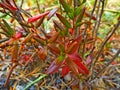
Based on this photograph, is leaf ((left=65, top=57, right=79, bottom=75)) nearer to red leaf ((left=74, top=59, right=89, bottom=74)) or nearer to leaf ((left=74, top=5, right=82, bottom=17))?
red leaf ((left=74, top=59, right=89, bottom=74))

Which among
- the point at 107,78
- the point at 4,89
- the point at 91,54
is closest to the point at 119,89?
the point at 107,78

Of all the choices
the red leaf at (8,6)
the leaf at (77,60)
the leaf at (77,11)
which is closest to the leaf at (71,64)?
the leaf at (77,60)

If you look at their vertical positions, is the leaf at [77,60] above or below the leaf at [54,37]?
below

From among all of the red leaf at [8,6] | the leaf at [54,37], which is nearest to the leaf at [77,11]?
the leaf at [54,37]

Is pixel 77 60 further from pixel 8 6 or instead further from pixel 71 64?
pixel 8 6

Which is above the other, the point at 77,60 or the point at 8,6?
the point at 8,6

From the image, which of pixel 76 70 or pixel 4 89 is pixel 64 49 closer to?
pixel 76 70

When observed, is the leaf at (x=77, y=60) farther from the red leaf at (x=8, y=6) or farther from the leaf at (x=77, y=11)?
the red leaf at (x=8, y=6)

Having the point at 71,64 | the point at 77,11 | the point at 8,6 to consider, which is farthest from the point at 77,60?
Result: the point at 8,6

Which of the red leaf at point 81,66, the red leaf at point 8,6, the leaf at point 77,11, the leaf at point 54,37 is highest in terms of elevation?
the red leaf at point 8,6

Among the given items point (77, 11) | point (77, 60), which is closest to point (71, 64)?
point (77, 60)

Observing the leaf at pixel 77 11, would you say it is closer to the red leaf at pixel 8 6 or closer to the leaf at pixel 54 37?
the leaf at pixel 54 37
